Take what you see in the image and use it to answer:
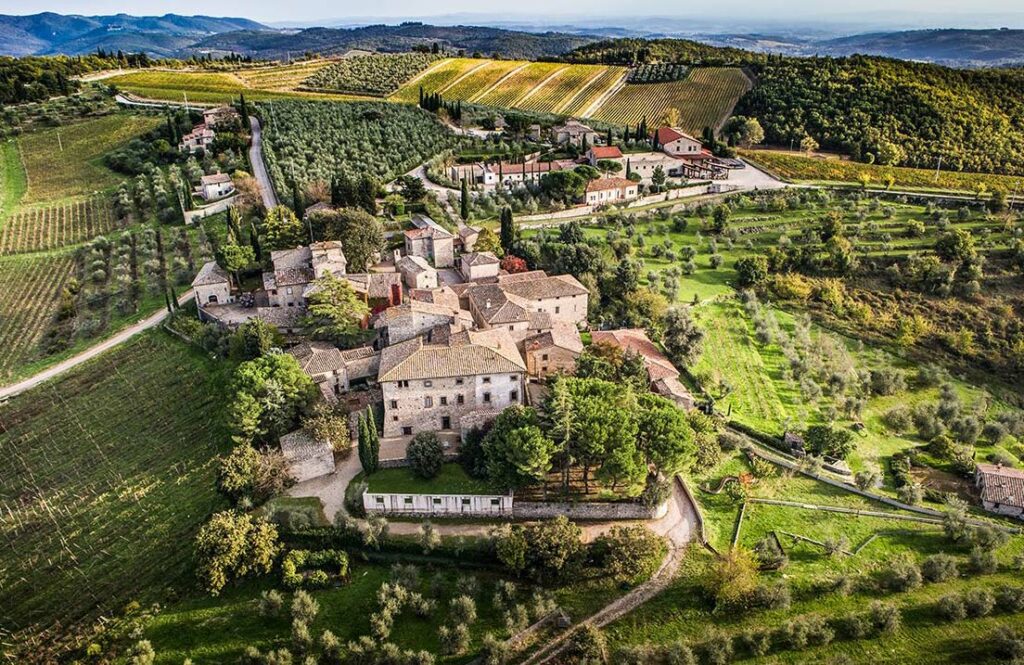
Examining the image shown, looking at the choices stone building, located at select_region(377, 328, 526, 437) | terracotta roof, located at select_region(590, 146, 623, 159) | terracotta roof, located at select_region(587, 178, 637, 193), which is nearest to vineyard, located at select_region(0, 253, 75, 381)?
stone building, located at select_region(377, 328, 526, 437)

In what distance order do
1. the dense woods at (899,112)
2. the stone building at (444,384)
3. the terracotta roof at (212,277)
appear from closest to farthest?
the stone building at (444,384) < the terracotta roof at (212,277) < the dense woods at (899,112)

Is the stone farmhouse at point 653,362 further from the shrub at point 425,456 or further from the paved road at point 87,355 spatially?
the paved road at point 87,355

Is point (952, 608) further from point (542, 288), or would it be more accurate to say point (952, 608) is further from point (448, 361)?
point (542, 288)

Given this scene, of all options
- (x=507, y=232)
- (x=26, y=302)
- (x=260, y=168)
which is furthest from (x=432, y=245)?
(x=26, y=302)

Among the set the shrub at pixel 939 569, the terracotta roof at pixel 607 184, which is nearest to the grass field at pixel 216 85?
the terracotta roof at pixel 607 184

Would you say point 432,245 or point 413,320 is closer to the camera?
point 413,320

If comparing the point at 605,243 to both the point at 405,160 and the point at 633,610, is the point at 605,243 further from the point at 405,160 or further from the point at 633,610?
the point at 633,610
